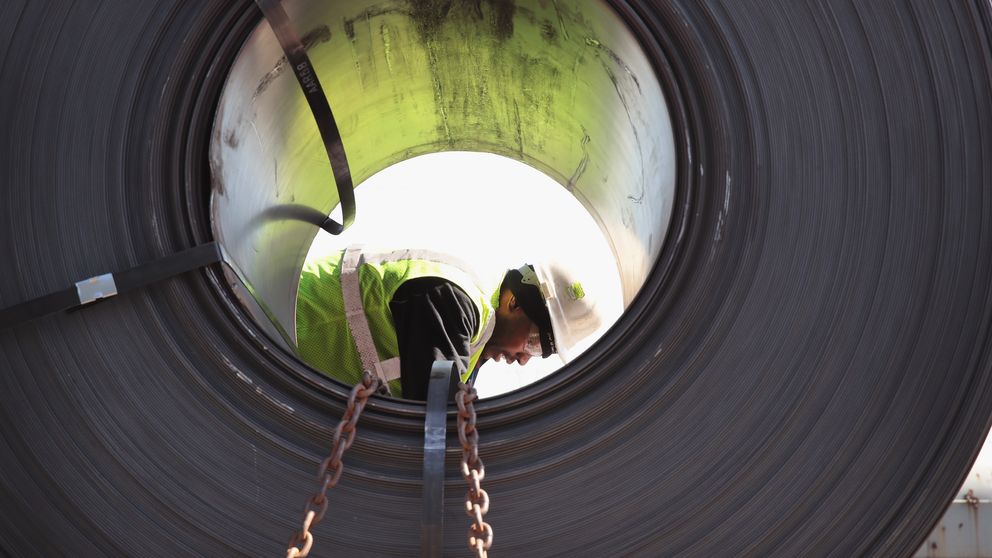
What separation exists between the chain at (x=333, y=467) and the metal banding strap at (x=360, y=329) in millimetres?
1007

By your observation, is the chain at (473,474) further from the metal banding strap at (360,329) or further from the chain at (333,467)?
the metal banding strap at (360,329)

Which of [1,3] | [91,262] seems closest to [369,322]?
[91,262]

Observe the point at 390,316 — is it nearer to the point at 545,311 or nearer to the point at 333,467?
the point at 545,311

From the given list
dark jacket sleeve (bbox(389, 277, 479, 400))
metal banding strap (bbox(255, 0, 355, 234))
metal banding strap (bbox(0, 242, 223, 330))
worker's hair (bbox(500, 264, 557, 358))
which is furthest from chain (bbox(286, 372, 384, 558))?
worker's hair (bbox(500, 264, 557, 358))

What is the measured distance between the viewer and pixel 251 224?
2.19m

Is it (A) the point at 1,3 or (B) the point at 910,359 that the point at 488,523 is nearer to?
(B) the point at 910,359

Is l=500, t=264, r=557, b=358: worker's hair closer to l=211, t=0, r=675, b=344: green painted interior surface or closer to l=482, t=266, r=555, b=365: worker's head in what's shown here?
l=482, t=266, r=555, b=365: worker's head

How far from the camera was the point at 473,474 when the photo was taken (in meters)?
1.53

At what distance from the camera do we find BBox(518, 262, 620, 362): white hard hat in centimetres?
348

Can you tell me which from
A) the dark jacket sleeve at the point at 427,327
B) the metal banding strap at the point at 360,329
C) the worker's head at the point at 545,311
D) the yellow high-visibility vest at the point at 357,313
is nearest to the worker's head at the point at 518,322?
the worker's head at the point at 545,311

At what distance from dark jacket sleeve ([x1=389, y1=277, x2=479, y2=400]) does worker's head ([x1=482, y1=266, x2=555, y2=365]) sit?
0.59 m

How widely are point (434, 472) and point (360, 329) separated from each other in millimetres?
1156

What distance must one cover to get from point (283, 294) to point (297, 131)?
452mm

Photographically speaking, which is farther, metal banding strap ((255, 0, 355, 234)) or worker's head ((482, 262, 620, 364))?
worker's head ((482, 262, 620, 364))
